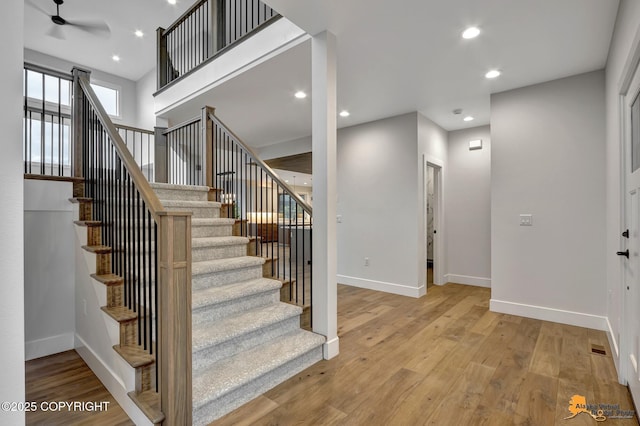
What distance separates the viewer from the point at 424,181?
4.82 m

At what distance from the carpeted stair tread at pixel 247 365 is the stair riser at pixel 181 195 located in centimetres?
199

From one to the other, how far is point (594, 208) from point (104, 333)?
185 inches

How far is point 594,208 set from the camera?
3279mm

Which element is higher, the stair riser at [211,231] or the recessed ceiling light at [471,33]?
the recessed ceiling light at [471,33]

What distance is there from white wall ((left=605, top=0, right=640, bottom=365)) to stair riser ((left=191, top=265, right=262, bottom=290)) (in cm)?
298

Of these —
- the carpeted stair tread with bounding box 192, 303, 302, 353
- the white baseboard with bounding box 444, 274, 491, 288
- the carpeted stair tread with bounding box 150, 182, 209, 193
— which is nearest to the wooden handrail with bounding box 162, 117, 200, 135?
the carpeted stair tread with bounding box 150, 182, 209, 193

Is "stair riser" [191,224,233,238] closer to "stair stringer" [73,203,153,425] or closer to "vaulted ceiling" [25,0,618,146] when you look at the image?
"stair stringer" [73,203,153,425]

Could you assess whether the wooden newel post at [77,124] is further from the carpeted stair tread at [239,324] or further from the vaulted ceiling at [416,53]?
the carpeted stair tread at [239,324]

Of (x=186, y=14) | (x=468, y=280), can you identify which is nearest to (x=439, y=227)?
(x=468, y=280)

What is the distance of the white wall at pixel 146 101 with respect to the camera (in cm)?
725

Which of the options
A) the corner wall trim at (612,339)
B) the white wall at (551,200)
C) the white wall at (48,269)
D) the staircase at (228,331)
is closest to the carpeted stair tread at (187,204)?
the staircase at (228,331)

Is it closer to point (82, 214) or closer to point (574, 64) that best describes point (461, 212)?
point (574, 64)

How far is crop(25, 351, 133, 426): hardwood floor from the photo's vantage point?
1882 millimetres

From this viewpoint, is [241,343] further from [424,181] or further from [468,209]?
[468,209]
